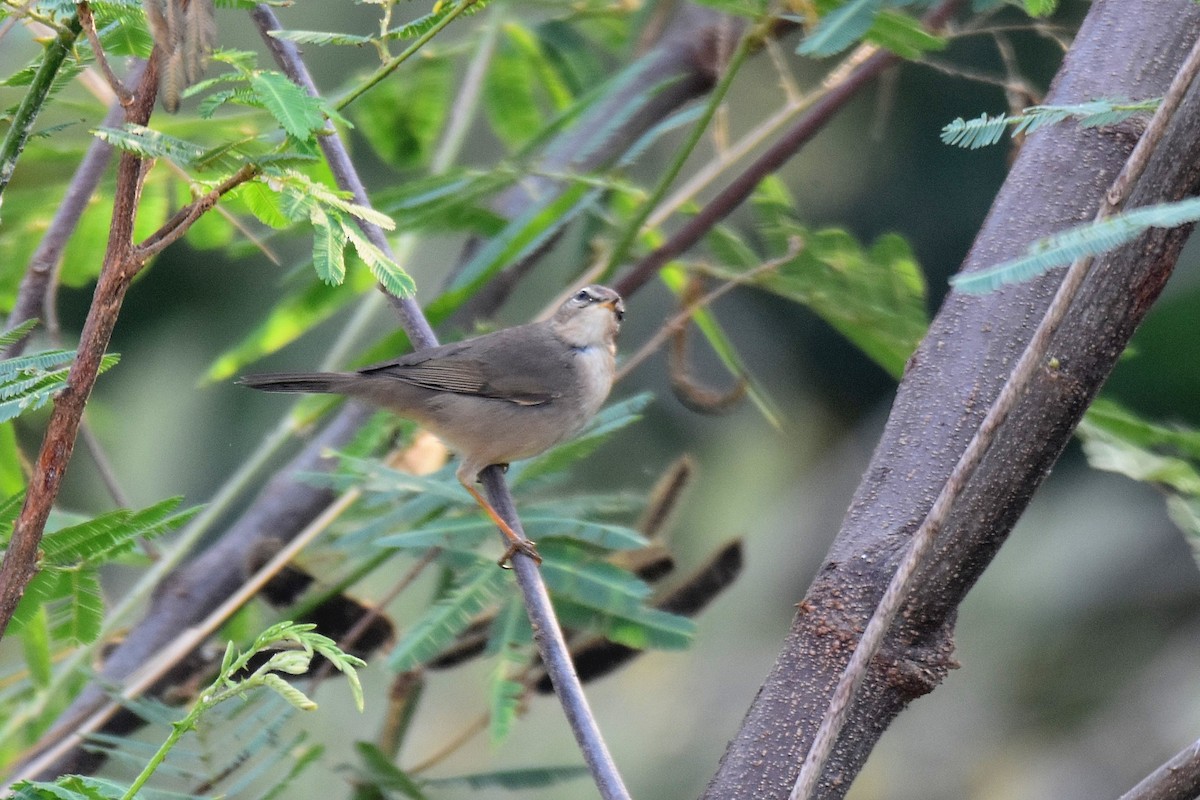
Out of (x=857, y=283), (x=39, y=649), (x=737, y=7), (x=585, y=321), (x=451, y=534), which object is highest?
(x=737, y=7)

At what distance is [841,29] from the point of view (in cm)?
297

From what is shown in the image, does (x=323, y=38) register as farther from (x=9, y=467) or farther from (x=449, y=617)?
(x=9, y=467)

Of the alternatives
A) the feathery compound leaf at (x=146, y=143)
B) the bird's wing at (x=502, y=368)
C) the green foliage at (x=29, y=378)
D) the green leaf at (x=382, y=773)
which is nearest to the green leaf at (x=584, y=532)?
the green leaf at (x=382, y=773)

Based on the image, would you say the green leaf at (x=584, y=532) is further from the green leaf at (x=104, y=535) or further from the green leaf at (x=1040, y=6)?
the green leaf at (x=1040, y=6)

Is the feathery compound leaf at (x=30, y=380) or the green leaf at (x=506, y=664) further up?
the feathery compound leaf at (x=30, y=380)

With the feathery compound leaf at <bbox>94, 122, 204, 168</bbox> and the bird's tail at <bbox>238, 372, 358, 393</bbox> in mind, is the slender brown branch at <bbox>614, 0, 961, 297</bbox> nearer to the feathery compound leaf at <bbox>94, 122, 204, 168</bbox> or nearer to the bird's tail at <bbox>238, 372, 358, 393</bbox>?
the bird's tail at <bbox>238, 372, 358, 393</bbox>

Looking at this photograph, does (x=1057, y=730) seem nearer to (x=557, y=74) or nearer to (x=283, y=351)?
(x=557, y=74)

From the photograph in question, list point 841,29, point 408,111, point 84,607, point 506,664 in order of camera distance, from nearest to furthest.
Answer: point 84,607 < point 841,29 < point 506,664 < point 408,111

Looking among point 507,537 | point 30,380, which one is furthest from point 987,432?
point 507,537

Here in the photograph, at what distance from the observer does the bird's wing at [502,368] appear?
14.5 ft

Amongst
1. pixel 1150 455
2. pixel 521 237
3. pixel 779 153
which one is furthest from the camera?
pixel 779 153

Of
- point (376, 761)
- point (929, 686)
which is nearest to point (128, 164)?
point (929, 686)

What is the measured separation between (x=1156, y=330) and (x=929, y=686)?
3.72 m

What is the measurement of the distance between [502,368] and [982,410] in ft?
9.32
